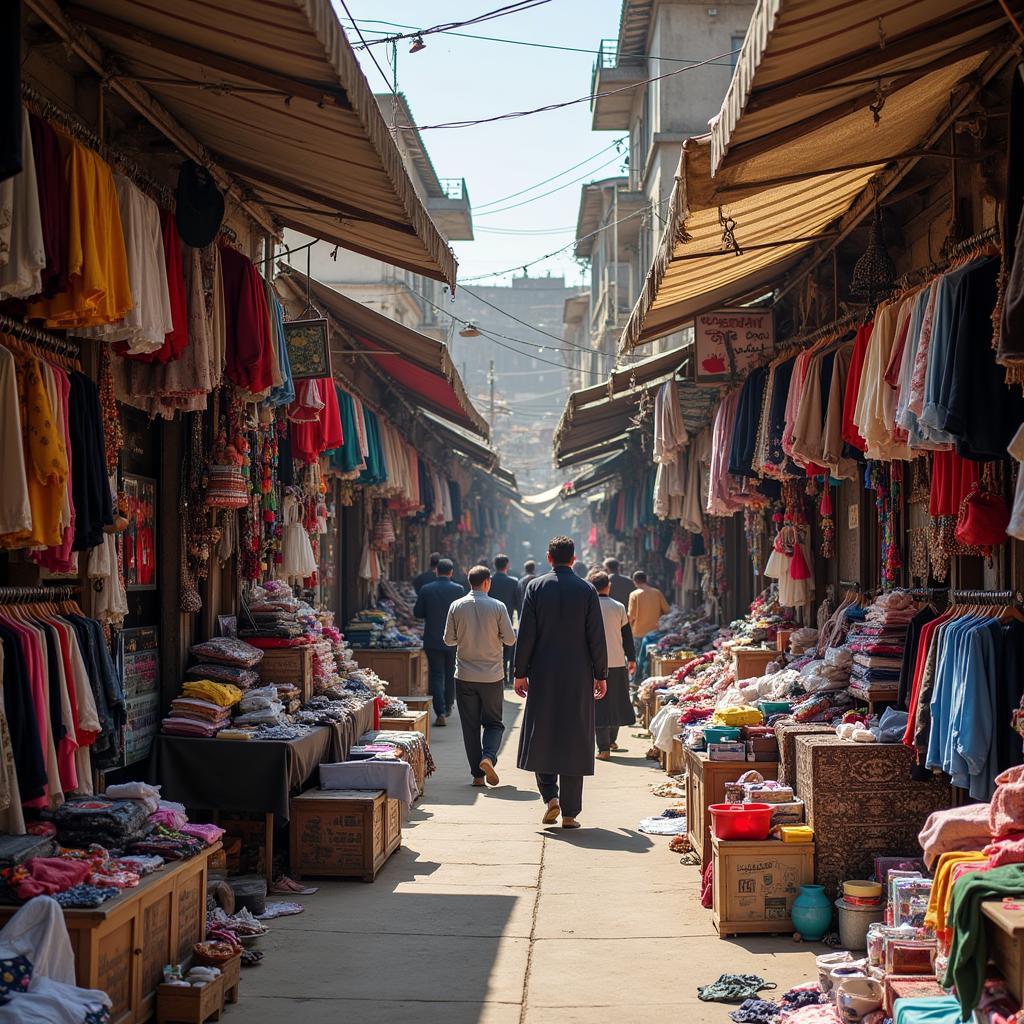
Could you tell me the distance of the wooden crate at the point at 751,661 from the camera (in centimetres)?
1127

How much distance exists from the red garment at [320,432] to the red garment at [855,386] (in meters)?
4.33

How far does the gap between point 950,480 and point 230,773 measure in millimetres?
4492

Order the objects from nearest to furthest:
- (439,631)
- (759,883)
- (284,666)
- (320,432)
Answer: (759,883), (284,666), (320,432), (439,631)

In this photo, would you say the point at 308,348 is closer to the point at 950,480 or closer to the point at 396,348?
the point at 396,348

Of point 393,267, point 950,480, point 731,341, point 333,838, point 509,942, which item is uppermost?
point 393,267

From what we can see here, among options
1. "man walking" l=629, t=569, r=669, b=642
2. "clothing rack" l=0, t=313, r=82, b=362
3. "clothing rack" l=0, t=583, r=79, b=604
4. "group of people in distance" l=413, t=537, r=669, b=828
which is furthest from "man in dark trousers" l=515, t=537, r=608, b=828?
"man walking" l=629, t=569, r=669, b=642

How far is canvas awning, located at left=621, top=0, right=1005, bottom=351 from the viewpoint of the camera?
472cm

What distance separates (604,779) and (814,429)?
16.2ft

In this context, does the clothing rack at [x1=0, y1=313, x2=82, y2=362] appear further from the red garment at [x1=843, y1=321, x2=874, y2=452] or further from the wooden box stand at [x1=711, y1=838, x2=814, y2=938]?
the wooden box stand at [x1=711, y1=838, x2=814, y2=938]

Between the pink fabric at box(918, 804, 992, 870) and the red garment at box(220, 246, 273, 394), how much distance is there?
484 centimetres

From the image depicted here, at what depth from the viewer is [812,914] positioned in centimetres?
647

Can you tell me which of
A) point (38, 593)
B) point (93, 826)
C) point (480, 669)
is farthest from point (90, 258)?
point (480, 669)

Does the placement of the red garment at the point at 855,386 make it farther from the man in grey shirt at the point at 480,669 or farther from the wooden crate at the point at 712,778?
the man in grey shirt at the point at 480,669

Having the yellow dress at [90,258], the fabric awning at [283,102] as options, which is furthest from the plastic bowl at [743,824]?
the yellow dress at [90,258]
